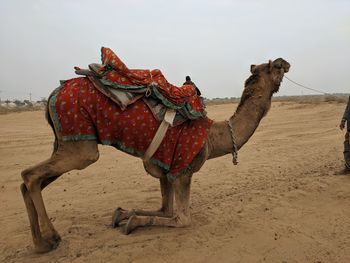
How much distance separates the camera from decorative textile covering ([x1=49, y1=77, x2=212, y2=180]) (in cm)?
484

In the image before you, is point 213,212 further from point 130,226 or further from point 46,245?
point 46,245

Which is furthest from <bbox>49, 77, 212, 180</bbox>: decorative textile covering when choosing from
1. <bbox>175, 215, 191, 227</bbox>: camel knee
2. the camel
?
<bbox>175, 215, 191, 227</bbox>: camel knee

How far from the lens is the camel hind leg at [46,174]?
4.81 metres

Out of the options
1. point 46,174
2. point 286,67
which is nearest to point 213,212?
point 286,67

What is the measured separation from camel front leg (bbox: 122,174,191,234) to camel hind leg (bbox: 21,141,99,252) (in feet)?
3.38

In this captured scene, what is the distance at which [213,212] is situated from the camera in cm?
627

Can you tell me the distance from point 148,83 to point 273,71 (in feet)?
5.73

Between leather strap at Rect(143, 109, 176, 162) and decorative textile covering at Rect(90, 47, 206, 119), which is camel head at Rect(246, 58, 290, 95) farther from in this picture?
leather strap at Rect(143, 109, 176, 162)

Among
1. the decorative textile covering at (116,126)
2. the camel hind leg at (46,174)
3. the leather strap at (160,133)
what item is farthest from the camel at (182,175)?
the leather strap at (160,133)

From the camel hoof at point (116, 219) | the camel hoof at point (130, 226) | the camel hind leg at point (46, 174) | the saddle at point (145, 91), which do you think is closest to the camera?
Result: the camel hind leg at point (46, 174)

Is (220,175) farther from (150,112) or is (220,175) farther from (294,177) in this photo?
(150,112)

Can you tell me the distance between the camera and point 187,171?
208 inches

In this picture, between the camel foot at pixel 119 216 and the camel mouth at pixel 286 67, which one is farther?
the camel foot at pixel 119 216

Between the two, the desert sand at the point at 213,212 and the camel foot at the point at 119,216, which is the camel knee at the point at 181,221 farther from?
→ the camel foot at the point at 119,216
